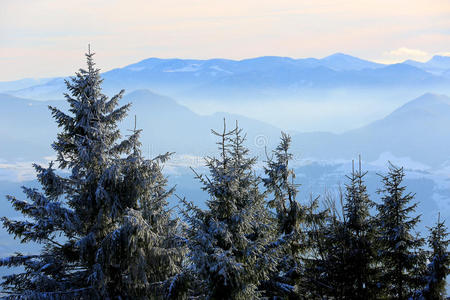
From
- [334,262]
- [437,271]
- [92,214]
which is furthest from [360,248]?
[92,214]

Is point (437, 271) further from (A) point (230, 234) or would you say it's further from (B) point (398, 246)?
(A) point (230, 234)

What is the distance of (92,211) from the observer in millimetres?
12641

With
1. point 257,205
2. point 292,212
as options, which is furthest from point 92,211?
point 292,212

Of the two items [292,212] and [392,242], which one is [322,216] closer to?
[292,212]

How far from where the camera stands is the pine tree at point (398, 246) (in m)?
14.9

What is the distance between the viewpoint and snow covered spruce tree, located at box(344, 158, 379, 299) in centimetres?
1542

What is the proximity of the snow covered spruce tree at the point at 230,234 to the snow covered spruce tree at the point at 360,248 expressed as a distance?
5.66m

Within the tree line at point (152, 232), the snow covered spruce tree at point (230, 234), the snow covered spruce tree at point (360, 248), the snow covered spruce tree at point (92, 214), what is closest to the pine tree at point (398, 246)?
the tree line at point (152, 232)

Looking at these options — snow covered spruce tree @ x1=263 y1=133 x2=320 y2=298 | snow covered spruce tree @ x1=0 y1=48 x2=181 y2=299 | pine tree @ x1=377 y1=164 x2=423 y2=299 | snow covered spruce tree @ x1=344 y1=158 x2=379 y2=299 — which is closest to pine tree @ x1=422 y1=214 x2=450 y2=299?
pine tree @ x1=377 y1=164 x2=423 y2=299

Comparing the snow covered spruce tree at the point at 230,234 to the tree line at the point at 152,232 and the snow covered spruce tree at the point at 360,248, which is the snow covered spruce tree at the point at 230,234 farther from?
the snow covered spruce tree at the point at 360,248

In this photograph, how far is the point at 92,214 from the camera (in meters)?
12.8

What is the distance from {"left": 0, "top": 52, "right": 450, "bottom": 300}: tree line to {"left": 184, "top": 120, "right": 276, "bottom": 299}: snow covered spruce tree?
0.10 feet

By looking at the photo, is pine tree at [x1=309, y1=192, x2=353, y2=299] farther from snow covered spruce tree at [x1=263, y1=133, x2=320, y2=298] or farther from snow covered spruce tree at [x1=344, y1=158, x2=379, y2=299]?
snow covered spruce tree at [x1=263, y1=133, x2=320, y2=298]

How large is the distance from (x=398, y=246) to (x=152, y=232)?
9040 mm
